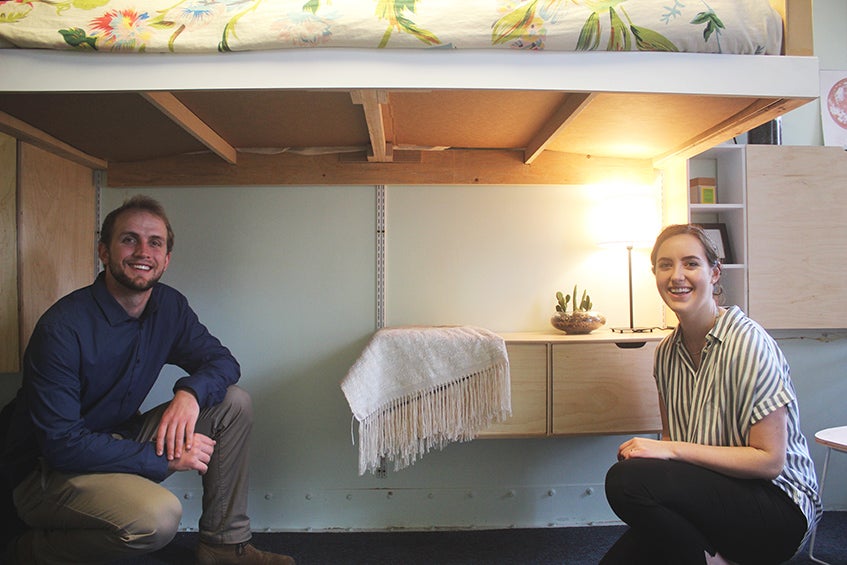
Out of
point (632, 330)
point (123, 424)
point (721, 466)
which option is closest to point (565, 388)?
point (632, 330)

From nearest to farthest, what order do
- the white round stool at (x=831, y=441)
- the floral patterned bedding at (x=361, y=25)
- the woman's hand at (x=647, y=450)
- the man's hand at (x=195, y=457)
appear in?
1. the floral patterned bedding at (x=361, y=25)
2. the woman's hand at (x=647, y=450)
3. the man's hand at (x=195, y=457)
4. the white round stool at (x=831, y=441)

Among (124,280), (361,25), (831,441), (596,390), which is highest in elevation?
(361,25)

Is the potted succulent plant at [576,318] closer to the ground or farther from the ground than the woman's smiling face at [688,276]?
closer to the ground

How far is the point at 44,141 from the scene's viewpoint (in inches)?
73.5

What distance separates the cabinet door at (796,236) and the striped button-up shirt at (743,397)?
2.61 feet

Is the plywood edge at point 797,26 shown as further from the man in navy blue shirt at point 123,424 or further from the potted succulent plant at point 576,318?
the man in navy blue shirt at point 123,424

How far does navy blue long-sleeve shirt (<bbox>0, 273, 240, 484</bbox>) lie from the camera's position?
1.36 m

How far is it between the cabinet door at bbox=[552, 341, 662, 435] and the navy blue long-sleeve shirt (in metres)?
1.13

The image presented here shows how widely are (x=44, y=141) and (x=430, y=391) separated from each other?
1618mm

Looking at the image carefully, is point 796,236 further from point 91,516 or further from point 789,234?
point 91,516

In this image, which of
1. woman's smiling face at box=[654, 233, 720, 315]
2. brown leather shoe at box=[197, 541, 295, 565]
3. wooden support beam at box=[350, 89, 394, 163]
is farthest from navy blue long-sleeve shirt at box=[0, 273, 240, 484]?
woman's smiling face at box=[654, 233, 720, 315]

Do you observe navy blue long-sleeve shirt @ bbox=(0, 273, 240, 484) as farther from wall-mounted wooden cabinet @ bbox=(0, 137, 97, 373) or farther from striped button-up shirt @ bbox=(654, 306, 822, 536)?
striped button-up shirt @ bbox=(654, 306, 822, 536)

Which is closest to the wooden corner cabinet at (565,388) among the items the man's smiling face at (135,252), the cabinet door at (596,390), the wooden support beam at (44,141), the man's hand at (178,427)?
the cabinet door at (596,390)

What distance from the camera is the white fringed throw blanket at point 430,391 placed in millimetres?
1785
